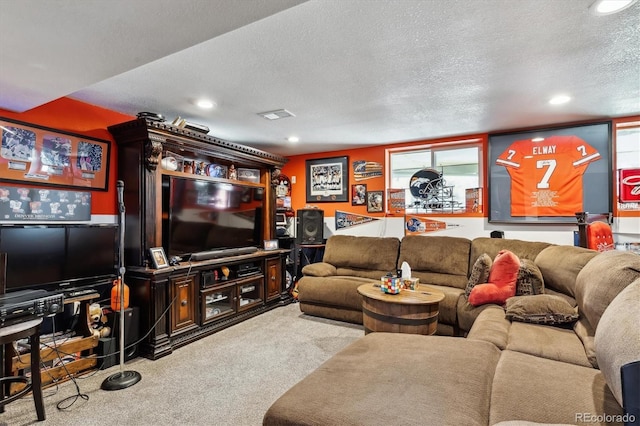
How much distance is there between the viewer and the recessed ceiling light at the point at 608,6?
1531 mm

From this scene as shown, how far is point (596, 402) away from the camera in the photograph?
47.1 inches

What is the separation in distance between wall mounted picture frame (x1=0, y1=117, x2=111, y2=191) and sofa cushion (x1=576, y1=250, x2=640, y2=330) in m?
3.78

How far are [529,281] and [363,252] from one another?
75.9 inches

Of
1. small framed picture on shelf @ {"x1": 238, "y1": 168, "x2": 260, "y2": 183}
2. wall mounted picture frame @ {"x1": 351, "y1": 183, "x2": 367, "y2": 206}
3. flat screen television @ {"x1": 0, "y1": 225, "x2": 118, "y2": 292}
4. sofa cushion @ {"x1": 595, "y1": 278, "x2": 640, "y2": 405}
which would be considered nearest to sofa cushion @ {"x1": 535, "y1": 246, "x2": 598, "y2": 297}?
sofa cushion @ {"x1": 595, "y1": 278, "x2": 640, "y2": 405}

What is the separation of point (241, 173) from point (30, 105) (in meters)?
2.21

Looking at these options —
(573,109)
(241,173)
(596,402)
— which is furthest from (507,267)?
(241,173)

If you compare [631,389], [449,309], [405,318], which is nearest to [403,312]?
[405,318]

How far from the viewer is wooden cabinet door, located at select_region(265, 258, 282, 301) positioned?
4.19 m

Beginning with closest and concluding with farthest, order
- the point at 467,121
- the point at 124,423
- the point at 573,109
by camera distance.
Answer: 1. the point at 124,423
2. the point at 573,109
3. the point at 467,121

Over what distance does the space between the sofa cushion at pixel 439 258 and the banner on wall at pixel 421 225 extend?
21.3 inches

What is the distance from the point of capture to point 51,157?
2.64 meters

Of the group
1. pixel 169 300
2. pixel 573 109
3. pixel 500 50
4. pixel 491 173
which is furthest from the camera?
pixel 491 173

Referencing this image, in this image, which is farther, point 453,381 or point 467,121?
point 467,121

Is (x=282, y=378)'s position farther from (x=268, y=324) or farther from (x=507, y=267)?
(x=507, y=267)
